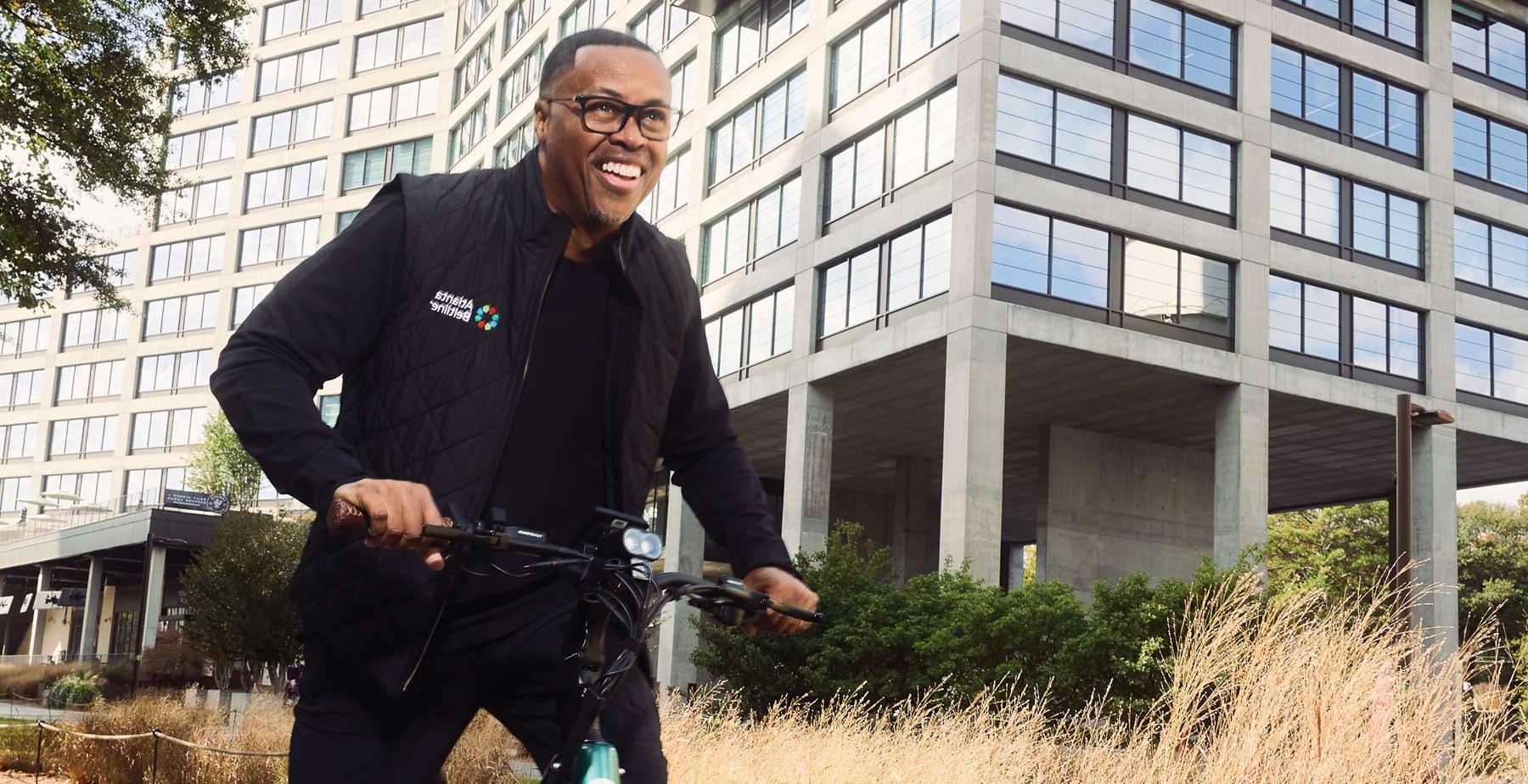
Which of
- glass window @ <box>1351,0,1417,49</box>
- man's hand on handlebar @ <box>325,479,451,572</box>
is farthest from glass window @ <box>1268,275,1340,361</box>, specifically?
man's hand on handlebar @ <box>325,479,451,572</box>

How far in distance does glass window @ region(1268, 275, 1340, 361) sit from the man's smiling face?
→ 3235 cm

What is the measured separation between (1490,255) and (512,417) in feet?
129

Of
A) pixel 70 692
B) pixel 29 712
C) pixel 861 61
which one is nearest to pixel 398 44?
pixel 70 692

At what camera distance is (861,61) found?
3469cm

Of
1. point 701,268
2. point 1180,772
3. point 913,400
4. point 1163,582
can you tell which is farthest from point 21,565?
point 1180,772

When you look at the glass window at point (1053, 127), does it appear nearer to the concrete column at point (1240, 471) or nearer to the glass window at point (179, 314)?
the concrete column at point (1240, 471)

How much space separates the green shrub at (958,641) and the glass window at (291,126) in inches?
1953

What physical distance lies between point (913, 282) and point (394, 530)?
29.7m

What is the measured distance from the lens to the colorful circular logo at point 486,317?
2703 mm

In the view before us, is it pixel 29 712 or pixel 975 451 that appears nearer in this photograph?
pixel 975 451

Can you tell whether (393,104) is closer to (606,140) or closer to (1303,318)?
(1303,318)

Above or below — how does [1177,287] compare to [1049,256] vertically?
below

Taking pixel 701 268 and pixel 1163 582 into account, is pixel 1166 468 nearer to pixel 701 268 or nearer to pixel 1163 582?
pixel 701 268

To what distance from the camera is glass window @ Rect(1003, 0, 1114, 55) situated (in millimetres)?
31062
